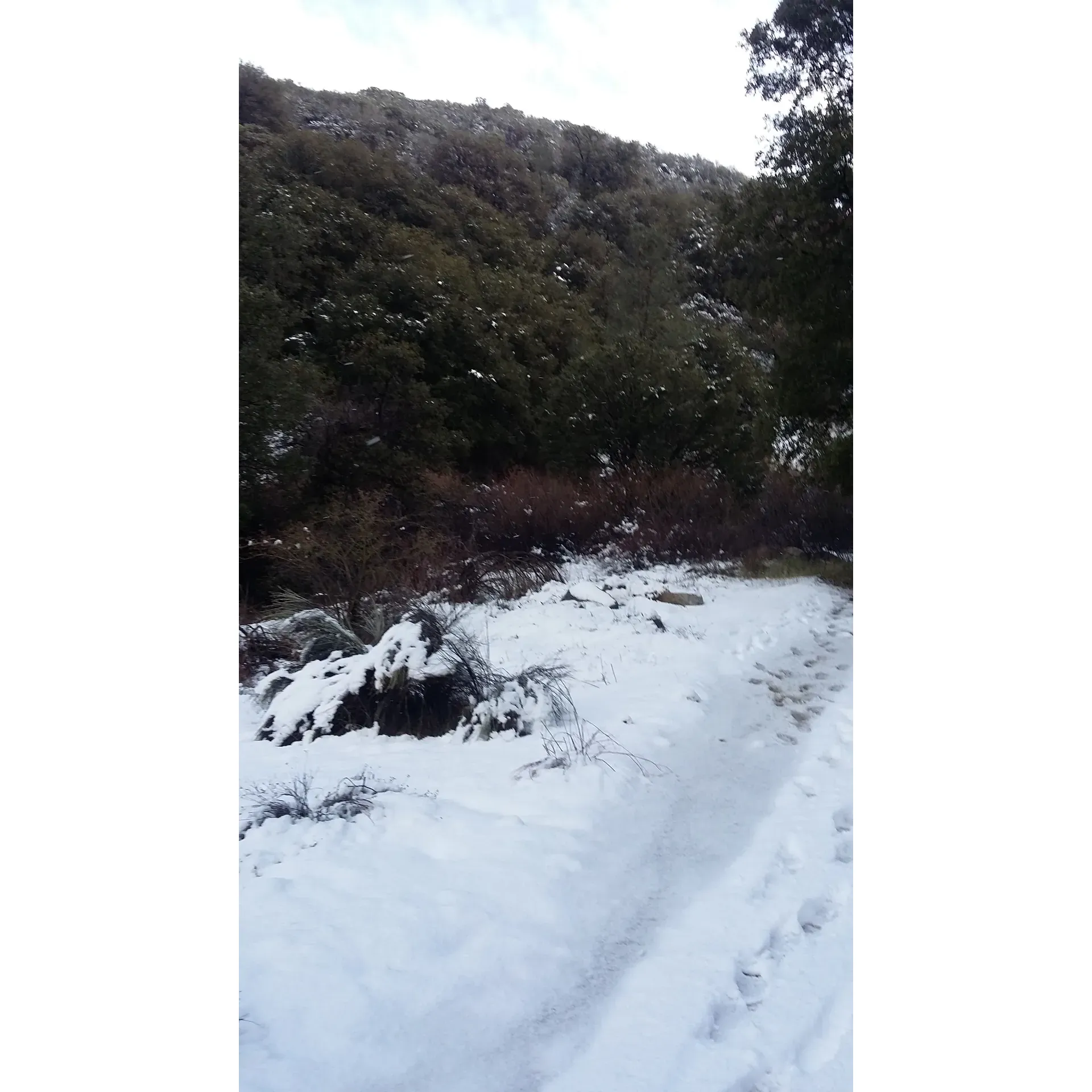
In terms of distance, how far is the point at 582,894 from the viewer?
7.18 feet

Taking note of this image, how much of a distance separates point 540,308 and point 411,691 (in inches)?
51.5

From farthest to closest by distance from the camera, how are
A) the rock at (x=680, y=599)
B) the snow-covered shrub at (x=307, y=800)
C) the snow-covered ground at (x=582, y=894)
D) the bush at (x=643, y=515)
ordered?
the rock at (x=680, y=599), the bush at (x=643, y=515), the snow-covered shrub at (x=307, y=800), the snow-covered ground at (x=582, y=894)

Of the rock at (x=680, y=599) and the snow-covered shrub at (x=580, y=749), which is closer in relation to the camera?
the snow-covered shrub at (x=580, y=749)

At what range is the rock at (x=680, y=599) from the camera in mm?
2834

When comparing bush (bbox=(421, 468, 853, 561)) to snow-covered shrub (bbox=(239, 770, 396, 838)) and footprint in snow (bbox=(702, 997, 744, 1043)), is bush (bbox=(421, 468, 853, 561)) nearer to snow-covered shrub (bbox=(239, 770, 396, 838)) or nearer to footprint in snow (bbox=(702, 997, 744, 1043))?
snow-covered shrub (bbox=(239, 770, 396, 838))

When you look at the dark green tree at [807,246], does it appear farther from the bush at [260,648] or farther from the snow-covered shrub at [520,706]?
the bush at [260,648]

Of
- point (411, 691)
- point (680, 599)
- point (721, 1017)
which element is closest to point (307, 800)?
point (411, 691)

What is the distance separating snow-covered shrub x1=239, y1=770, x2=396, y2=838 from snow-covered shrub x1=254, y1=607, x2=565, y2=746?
133 millimetres

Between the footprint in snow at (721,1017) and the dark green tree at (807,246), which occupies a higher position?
the dark green tree at (807,246)

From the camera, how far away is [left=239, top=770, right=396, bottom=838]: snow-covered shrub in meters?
2.25

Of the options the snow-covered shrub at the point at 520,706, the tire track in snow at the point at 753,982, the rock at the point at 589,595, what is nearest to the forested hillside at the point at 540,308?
the rock at the point at 589,595

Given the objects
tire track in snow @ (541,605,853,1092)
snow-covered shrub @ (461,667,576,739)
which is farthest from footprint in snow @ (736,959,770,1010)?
snow-covered shrub @ (461,667,576,739)

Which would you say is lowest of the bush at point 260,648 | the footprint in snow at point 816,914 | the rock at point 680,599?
the footprint in snow at point 816,914
